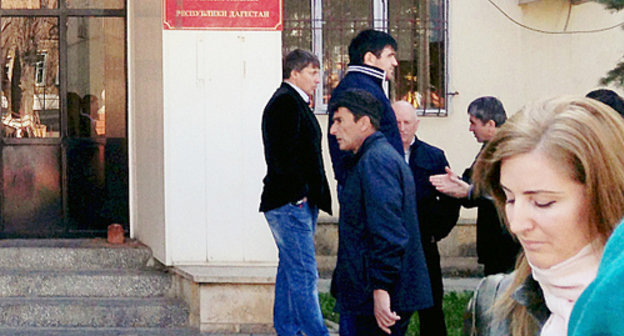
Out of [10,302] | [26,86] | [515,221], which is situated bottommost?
[10,302]

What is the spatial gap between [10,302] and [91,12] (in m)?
2.70

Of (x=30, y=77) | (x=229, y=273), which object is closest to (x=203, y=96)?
(x=229, y=273)

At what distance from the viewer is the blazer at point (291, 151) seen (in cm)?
676

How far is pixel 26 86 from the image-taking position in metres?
9.32

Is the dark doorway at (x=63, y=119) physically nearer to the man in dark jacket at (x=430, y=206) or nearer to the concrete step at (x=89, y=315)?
the concrete step at (x=89, y=315)

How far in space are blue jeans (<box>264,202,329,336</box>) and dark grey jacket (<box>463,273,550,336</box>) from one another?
14.8ft

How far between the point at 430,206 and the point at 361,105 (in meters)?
1.40

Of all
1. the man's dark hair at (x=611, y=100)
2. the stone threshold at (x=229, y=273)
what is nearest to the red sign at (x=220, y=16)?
the stone threshold at (x=229, y=273)

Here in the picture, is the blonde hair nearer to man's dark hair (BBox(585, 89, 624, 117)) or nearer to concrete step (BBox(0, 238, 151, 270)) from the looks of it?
man's dark hair (BBox(585, 89, 624, 117))

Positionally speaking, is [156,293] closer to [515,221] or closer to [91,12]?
[91,12]

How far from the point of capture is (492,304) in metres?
2.22

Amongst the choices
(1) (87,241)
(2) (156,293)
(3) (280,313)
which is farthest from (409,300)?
(1) (87,241)

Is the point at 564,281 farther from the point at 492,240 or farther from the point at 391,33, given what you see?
the point at 391,33

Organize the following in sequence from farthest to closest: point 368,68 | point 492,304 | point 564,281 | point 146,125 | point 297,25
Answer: point 297,25 → point 146,125 → point 368,68 → point 492,304 → point 564,281
